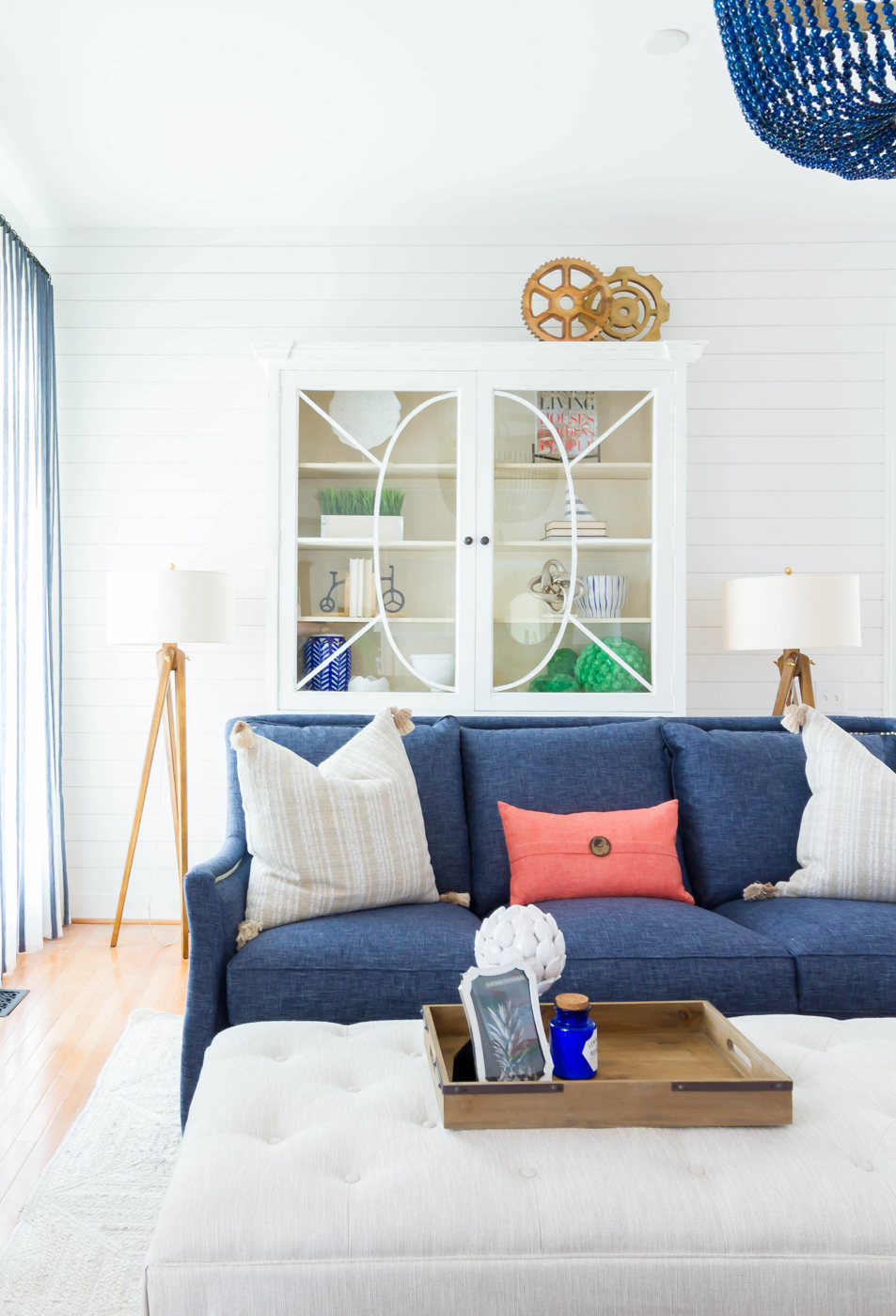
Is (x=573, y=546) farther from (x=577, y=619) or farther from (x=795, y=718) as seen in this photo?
(x=795, y=718)

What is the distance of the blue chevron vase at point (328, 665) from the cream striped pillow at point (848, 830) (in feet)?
5.14

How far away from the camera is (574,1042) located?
121 cm

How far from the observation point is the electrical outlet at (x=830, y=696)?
3494 mm

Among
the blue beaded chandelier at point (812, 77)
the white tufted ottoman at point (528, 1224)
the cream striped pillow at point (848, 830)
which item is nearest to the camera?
the white tufted ottoman at point (528, 1224)

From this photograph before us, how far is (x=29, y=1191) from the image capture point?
165cm

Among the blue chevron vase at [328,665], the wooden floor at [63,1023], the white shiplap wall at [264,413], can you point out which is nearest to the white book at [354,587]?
the blue chevron vase at [328,665]

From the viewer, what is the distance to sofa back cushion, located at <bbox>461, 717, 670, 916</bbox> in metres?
2.23

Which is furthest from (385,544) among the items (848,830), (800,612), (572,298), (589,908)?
(848,830)

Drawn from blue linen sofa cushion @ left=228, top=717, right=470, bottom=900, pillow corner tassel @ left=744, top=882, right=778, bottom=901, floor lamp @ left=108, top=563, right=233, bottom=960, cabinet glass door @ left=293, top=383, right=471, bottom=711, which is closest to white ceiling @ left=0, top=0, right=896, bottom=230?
cabinet glass door @ left=293, top=383, right=471, bottom=711

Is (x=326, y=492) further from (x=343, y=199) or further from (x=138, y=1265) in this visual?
(x=138, y=1265)

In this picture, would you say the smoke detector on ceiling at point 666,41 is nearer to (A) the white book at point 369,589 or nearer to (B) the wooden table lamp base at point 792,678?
(A) the white book at point 369,589

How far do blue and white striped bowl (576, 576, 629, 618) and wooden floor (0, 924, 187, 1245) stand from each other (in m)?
1.78

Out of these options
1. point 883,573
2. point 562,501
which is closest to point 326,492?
point 562,501

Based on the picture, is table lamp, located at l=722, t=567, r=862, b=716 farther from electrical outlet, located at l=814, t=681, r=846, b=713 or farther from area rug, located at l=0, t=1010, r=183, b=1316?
area rug, located at l=0, t=1010, r=183, b=1316
